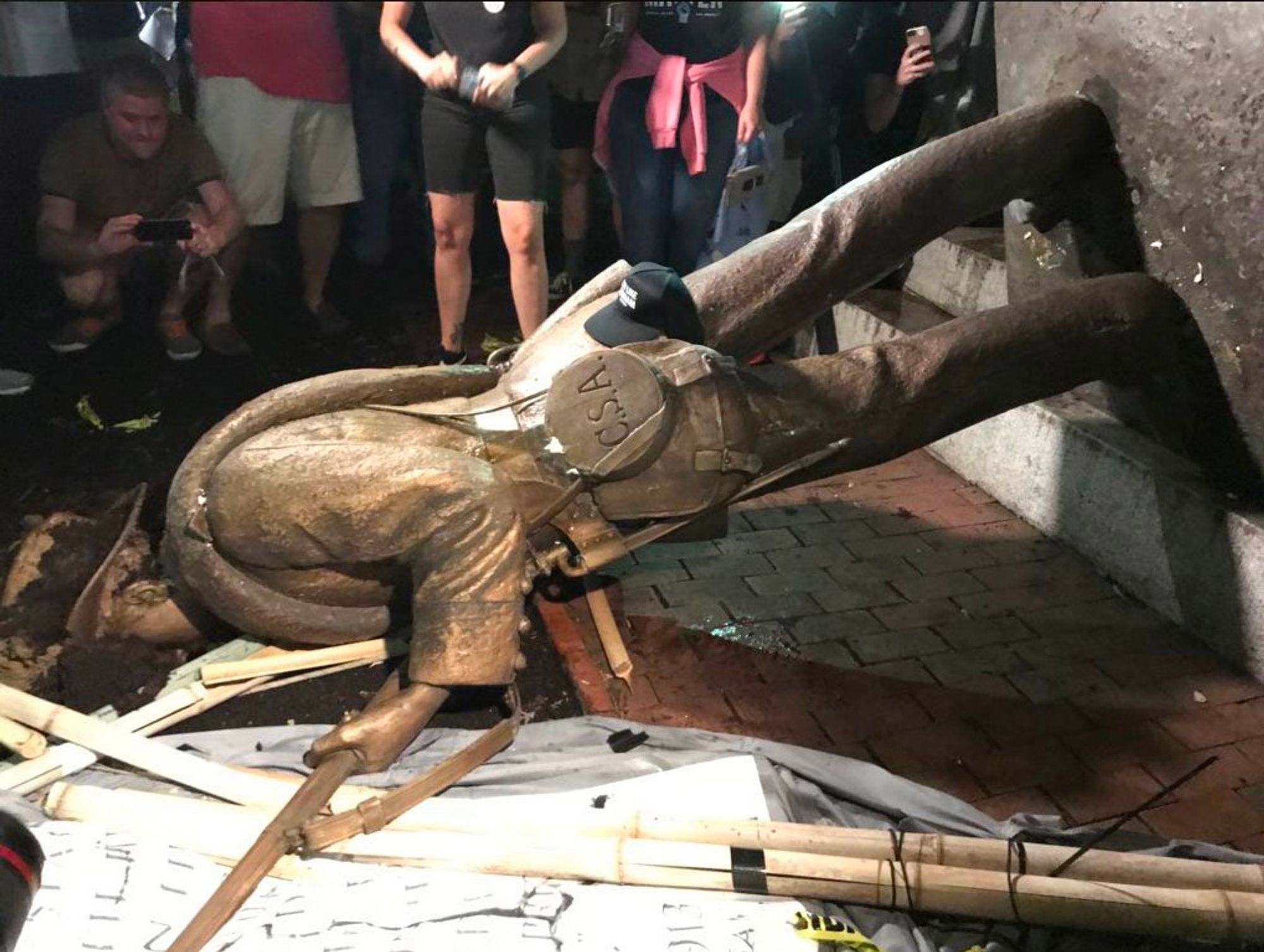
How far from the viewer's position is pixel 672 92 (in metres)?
2.49

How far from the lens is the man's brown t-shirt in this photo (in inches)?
85.7

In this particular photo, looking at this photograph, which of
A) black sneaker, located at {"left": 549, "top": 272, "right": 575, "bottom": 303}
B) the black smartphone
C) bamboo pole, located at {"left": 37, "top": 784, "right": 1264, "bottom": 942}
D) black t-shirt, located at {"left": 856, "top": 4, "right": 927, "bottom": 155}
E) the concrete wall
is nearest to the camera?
bamboo pole, located at {"left": 37, "top": 784, "right": 1264, "bottom": 942}

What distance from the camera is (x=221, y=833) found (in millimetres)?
1910

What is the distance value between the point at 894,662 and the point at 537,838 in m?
1.12

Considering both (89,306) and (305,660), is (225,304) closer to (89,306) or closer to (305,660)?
(89,306)

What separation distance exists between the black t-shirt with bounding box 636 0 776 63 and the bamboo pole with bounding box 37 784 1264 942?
1.78m

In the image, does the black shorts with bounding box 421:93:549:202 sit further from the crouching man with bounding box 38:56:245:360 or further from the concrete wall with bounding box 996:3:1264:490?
the concrete wall with bounding box 996:3:1264:490

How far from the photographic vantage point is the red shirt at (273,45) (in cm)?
191

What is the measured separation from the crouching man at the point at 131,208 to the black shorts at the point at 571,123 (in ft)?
2.58

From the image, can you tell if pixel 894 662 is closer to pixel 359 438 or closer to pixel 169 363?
pixel 359 438

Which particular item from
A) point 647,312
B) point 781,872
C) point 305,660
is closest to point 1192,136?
point 647,312

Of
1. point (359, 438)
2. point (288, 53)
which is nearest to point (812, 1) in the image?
point (288, 53)

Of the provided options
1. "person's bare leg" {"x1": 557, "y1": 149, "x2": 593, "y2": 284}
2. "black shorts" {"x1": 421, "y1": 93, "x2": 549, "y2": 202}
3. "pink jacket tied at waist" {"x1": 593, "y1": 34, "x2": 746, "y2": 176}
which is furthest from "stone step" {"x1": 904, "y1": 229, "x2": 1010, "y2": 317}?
"black shorts" {"x1": 421, "y1": 93, "x2": 549, "y2": 202}

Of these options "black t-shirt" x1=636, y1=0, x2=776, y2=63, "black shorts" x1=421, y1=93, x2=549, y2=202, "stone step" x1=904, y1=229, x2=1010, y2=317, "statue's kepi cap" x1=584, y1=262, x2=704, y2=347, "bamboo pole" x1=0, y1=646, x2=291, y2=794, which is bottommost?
"bamboo pole" x1=0, y1=646, x2=291, y2=794
